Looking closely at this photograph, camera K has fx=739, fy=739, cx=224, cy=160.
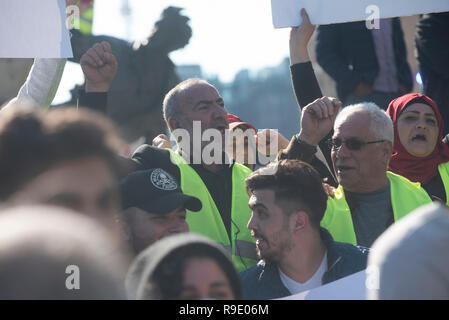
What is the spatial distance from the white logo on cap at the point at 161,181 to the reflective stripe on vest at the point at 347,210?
0.79 meters

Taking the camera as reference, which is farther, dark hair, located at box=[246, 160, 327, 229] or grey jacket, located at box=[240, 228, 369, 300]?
Result: dark hair, located at box=[246, 160, 327, 229]

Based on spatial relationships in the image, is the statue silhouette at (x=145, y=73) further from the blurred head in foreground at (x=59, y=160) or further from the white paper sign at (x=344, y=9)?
the blurred head in foreground at (x=59, y=160)

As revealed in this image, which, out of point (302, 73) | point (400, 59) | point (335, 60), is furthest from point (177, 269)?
point (400, 59)

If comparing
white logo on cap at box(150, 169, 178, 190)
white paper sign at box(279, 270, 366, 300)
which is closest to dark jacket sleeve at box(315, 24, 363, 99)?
white logo on cap at box(150, 169, 178, 190)

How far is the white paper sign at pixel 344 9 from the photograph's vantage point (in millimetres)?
3514

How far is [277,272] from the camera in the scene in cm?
291

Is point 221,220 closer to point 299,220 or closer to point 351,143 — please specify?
point 299,220

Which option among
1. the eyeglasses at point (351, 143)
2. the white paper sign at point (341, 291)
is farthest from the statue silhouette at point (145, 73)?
the white paper sign at point (341, 291)

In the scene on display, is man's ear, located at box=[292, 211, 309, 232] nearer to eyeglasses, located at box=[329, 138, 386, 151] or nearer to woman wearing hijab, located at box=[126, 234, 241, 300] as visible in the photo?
eyeglasses, located at box=[329, 138, 386, 151]

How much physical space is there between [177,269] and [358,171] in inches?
78.7

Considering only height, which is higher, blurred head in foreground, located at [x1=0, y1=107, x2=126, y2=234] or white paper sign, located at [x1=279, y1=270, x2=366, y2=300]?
blurred head in foreground, located at [x1=0, y1=107, x2=126, y2=234]

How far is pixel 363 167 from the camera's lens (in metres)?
3.46

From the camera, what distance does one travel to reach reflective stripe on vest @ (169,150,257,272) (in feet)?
10.4
